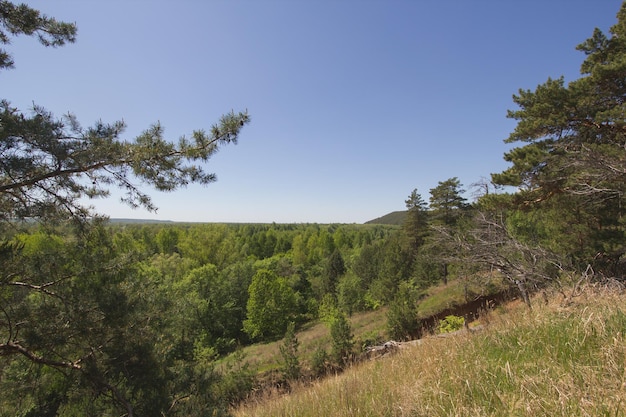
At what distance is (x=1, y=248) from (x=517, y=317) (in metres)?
7.00

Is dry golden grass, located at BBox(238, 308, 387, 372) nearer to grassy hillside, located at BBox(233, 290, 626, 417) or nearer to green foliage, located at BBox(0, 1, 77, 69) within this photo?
grassy hillside, located at BBox(233, 290, 626, 417)

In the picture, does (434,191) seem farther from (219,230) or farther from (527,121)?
(219,230)

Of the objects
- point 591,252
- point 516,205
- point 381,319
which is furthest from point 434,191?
point 516,205

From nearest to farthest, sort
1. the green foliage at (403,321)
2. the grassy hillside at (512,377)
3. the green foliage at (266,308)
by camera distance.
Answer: the grassy hillside at (512,377) → the green foliage at (403,321) → the green foliage at (266,308)

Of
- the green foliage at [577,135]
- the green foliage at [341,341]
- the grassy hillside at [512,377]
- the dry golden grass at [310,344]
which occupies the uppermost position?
the green foliage at [577,135]

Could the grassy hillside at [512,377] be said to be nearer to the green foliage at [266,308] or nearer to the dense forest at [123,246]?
the dense forest at [123,246]

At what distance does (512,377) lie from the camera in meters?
2.22

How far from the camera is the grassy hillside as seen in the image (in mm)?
1791

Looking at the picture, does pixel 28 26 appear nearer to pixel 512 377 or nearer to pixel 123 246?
pixel 123 246

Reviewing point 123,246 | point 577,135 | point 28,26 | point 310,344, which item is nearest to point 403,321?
point 310,344

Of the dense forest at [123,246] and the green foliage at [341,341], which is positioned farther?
the green foliage at [341,341]

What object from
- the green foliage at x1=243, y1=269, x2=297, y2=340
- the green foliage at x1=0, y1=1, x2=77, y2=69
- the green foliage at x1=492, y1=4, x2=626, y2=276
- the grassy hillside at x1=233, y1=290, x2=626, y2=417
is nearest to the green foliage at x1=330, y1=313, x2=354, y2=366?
the green foliage at x1=492, y1=4, x2=626, y2=276

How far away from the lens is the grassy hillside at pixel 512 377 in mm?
1791

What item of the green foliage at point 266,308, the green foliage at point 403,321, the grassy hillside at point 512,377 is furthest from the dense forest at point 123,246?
the green foliage at point 266,308
